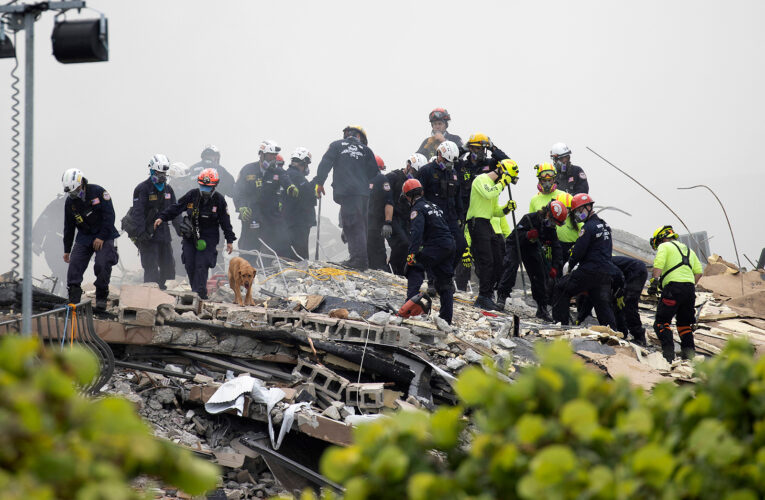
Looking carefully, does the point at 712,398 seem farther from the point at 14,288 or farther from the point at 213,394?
the point at 14,288

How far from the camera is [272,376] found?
23.9 feet

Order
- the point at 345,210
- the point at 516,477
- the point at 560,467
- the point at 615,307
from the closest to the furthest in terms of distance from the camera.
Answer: the point at 560,467 < the point at 516,477 < the point at 615,307 < the point at 345,210

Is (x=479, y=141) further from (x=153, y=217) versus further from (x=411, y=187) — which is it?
(x=153, y=217)

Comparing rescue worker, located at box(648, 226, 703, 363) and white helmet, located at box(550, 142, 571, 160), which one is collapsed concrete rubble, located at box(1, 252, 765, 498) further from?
white helmet, located at box(550, 142, 571, 160)

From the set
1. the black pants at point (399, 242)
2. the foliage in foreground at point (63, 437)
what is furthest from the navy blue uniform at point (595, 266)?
the foliage in foreground at point (63, 437)

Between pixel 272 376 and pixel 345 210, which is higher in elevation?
pixel 345 210

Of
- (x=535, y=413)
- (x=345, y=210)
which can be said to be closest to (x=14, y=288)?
(x=345, y=210)

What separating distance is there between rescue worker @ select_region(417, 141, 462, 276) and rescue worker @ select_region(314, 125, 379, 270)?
7.80 ft

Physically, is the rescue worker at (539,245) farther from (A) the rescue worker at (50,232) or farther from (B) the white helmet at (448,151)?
(A) the rescue worker at (50,232)

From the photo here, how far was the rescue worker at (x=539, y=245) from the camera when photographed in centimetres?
1073

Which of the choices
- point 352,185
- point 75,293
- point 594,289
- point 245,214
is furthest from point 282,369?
point 245,214

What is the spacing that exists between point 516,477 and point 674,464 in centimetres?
35

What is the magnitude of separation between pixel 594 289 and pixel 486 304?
168 centimetres

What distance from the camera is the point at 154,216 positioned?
11523 mm
